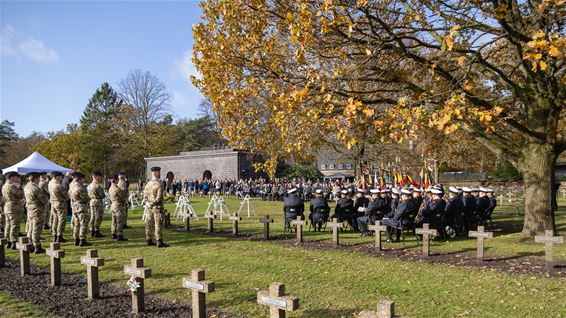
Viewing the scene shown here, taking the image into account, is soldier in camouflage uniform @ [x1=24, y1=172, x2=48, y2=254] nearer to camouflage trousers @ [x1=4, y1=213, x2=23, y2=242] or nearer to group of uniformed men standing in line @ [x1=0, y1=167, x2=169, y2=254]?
group of uniformed men standing in line @ [x1=0, y1=167, x2=169, y2=254]

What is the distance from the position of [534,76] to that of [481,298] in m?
7.66

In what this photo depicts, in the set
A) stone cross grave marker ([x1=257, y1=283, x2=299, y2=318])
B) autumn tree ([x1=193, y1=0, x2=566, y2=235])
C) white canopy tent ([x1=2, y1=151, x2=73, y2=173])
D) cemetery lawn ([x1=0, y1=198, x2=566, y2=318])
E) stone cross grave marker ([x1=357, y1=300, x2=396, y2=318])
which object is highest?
autumn tree ([x1=193, y1=0, x2=566, y2=235])

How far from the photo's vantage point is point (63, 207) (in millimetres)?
12969

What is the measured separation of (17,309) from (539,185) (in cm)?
1293

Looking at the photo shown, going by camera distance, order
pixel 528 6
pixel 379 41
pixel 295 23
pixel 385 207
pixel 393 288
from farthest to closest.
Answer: pixel 385 207
pixel 528 6
pixel 379 41
pixel 295 23
pixel 393 288

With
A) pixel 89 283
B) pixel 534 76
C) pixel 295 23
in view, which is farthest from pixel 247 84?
pixel 534 76

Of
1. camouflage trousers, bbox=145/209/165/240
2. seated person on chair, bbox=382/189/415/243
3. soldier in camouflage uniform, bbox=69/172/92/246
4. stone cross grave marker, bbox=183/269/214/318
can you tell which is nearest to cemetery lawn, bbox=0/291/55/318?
stone cross grave marker, bbox=183/269/214/318

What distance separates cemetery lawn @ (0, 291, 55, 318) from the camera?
6.38 meters

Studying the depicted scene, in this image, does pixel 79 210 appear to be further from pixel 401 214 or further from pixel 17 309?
pixel 401 214

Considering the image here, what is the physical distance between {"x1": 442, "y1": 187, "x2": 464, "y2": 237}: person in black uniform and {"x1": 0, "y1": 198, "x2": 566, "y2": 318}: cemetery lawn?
70cm

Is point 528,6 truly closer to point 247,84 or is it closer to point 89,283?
point 247,84

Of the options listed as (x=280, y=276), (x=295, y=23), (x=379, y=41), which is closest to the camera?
→ (x=280, y=276)

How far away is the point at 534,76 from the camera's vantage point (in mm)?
11852

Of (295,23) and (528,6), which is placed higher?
(528,6)
